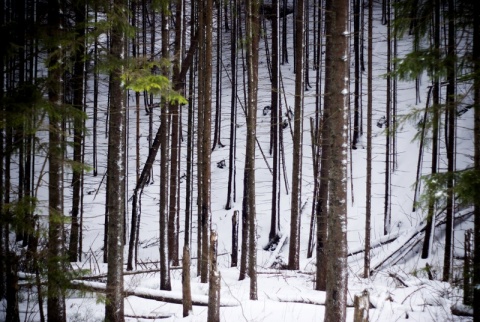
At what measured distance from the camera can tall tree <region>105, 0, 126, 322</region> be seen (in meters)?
6.68

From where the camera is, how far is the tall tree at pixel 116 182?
668cm

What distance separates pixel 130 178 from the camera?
24.0m

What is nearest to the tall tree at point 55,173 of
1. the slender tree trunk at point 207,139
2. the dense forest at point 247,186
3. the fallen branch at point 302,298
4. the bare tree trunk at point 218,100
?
the dense forest at point 247,186

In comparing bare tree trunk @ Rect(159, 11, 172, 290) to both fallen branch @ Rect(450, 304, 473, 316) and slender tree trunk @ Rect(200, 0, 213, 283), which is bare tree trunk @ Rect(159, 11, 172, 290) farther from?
fallen branch @ Rect(450, 304, 473, 316)

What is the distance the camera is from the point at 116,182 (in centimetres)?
680

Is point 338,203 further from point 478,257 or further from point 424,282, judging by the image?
point 424,282

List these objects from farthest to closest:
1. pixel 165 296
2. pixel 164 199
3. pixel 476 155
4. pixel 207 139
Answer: pixel 164 199 → pixel 207 139 → pixel 165 296 → pixel 476 155

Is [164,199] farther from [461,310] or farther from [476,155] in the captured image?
[476,155]

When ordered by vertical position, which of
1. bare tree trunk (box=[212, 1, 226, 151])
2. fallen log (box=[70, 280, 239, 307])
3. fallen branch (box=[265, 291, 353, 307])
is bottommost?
fallen log (box=[70, 280, 239, 307])

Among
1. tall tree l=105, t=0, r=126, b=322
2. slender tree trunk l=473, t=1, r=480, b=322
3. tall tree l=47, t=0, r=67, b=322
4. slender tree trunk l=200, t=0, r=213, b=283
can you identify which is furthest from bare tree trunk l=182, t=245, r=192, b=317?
slender tree trunk l=473, t=1, r=480, b=322

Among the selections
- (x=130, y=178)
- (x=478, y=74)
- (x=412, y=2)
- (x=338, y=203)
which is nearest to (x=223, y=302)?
(x=338, y=203)

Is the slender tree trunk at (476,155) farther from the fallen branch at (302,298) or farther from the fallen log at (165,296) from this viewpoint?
the fallen log at (165,296)

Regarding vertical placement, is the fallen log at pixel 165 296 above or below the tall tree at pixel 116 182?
below

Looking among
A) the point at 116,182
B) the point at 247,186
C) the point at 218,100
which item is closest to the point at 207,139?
the point at 247,186
